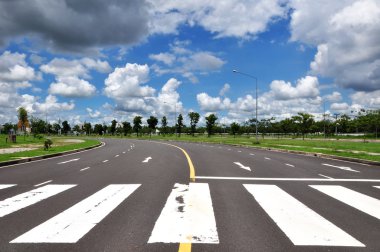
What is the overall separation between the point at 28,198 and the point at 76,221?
2.87 metres

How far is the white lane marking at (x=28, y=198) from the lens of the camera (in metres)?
7.27

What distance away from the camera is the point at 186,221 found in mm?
6078

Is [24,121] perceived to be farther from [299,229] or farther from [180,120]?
[299,229]

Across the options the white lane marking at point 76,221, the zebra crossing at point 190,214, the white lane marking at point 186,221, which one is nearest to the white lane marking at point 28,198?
the zebra crossing at point 190,214

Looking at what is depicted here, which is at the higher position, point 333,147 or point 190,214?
point 333,147

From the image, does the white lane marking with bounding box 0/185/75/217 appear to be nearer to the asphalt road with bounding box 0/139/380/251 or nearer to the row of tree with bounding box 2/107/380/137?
the asphalt road with bounding box 0/139/380/251

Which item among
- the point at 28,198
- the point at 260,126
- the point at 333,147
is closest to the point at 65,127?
the point at 260,126

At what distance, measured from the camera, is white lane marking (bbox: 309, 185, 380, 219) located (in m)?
7.32

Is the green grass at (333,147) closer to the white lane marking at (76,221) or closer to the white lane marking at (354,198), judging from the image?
the white lane marking at (354,198)

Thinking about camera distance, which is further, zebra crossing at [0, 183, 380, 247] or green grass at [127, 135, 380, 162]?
green grass at [127, 135, 380, 162]

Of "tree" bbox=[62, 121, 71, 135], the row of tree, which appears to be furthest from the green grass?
"tree" bbox=[62, 121, 71, 135]

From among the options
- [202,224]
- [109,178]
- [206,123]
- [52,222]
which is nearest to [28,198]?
[52,222]

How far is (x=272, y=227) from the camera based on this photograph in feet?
19.1

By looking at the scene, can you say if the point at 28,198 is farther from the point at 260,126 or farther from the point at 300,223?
the point at 260,126
